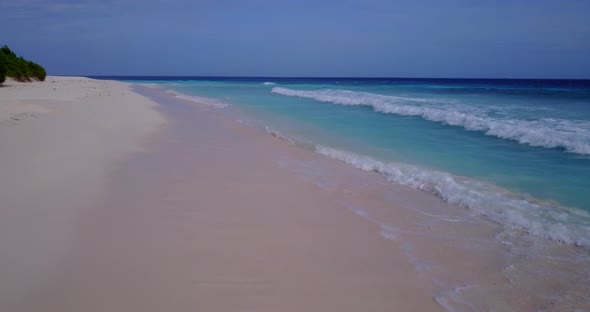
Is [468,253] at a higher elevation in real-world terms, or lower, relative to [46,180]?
lower

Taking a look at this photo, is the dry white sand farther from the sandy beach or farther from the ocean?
the ocean

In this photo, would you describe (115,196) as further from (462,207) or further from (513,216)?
(513,216)

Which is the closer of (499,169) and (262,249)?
(262,249)

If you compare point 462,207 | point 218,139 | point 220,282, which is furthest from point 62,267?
point 218,139

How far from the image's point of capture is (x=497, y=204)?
546 centimetres

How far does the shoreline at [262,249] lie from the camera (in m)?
3.15

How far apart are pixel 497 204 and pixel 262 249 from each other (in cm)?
332

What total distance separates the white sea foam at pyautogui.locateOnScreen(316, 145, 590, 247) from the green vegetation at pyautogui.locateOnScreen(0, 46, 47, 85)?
28349 mm

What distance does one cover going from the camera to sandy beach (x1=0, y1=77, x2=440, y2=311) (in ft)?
10.2

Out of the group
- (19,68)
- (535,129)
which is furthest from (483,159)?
(19,68)

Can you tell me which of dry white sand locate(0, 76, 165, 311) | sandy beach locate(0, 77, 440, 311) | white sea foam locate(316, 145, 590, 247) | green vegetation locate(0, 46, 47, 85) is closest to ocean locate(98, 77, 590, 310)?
white sea foam locate(316, 145, 590, 247)

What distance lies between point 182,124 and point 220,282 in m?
10.0

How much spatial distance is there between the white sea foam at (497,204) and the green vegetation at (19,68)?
28349 millimetres

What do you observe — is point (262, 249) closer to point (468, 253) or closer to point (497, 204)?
point (468, 253)
